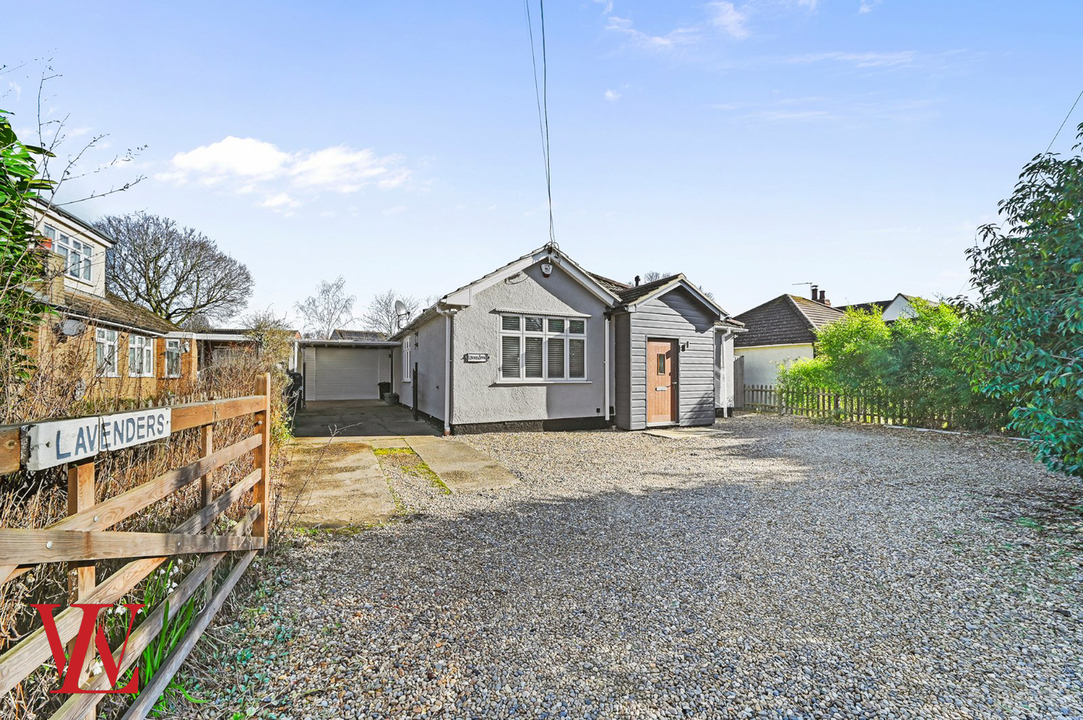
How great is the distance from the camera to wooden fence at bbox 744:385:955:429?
1209 cm

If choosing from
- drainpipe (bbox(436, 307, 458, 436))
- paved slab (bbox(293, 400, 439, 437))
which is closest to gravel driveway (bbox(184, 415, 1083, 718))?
drainpipe (bbox(436, 307, 458, 436))

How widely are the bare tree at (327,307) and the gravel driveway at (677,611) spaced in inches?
1623

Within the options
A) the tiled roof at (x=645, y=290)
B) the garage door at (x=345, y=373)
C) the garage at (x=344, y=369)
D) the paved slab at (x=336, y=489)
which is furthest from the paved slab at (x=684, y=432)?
the garage door at (x=345, y=373)

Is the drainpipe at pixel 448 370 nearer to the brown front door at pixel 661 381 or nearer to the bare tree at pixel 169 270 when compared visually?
the brown front door at pixel 661 381

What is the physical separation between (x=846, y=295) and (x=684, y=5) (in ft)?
95.0

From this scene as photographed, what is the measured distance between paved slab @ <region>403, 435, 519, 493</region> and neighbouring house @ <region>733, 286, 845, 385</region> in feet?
49.7

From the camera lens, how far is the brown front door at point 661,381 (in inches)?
485

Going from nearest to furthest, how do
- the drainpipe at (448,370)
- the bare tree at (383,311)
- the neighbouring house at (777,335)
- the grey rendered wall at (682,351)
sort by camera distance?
the drainpipe at (448,370) → the grey rendered wall at (682,351) → the neighbouring house at (777,335) → the bare tree at (383,311)

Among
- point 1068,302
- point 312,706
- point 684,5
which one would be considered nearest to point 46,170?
point 312,706

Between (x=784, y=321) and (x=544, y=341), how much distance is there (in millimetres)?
14697

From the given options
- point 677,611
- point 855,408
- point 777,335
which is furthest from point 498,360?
point 777,335

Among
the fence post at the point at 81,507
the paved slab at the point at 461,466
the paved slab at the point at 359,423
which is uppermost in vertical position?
the fence post at the point at 81,507

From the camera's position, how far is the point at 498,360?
11344 mm

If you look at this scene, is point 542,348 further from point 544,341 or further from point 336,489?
point 336,489
